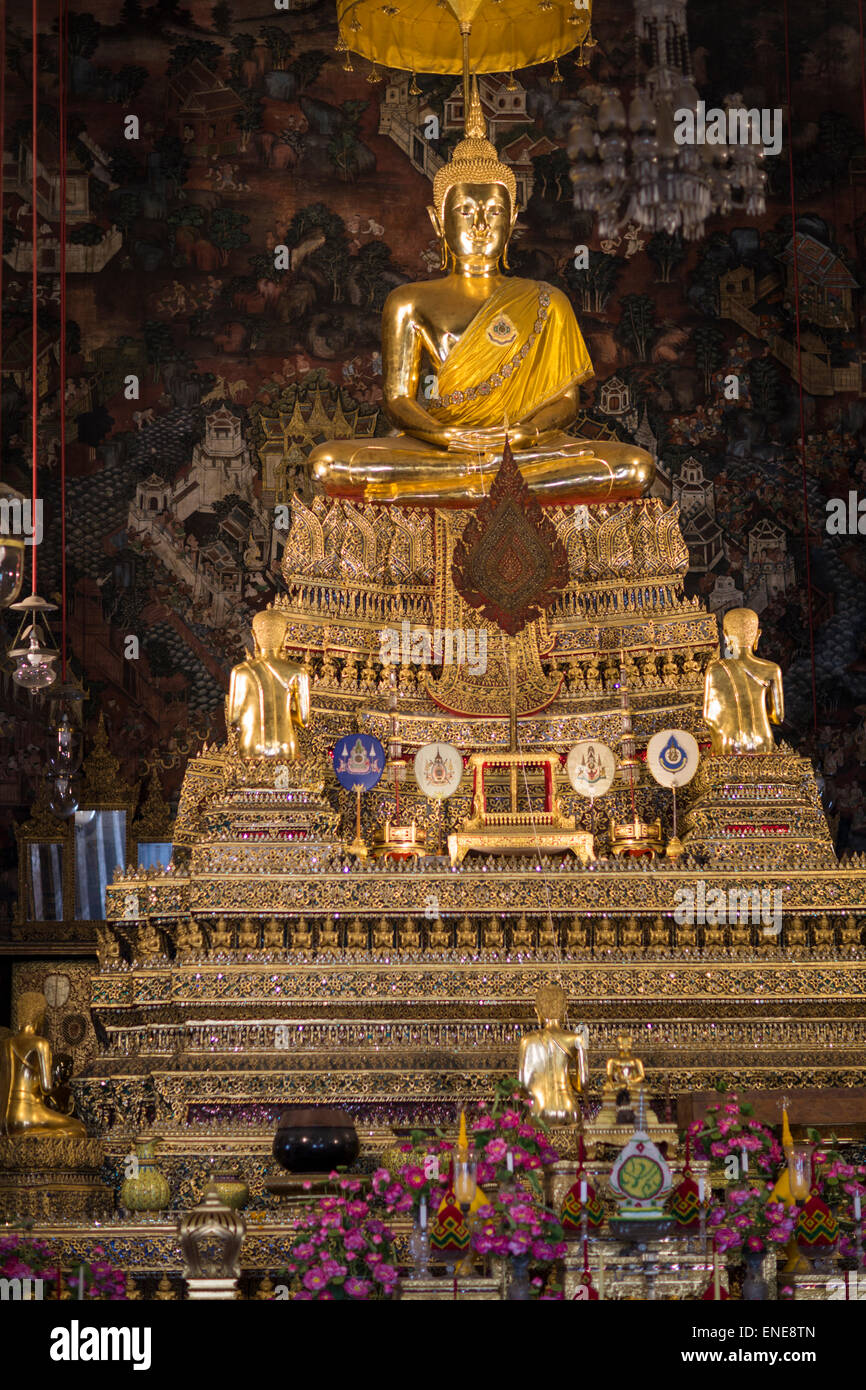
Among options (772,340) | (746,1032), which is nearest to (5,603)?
(746,1032)

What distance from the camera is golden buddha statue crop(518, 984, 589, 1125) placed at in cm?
626

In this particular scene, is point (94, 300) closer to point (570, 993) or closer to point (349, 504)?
point (349, 504)

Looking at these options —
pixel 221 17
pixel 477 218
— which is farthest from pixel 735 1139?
pixel 221 17

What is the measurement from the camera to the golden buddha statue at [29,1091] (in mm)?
7316

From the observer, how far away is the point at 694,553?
1209 centimetres

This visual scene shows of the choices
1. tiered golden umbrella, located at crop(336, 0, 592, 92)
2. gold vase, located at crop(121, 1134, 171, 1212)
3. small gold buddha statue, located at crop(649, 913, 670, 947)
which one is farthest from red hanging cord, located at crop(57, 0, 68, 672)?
gold vase, located at crop(121, 1134, 171, 1212)

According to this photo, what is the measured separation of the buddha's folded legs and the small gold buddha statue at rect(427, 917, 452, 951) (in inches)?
100.0

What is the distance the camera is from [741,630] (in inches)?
332

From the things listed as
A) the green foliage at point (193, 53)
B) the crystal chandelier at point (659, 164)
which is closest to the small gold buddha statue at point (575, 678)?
the crystal chandelier at point (659, 164)

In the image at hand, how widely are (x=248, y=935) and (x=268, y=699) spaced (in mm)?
1064

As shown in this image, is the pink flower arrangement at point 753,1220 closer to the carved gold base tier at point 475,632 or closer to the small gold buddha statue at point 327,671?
the carved gold base tier at point 475,632
